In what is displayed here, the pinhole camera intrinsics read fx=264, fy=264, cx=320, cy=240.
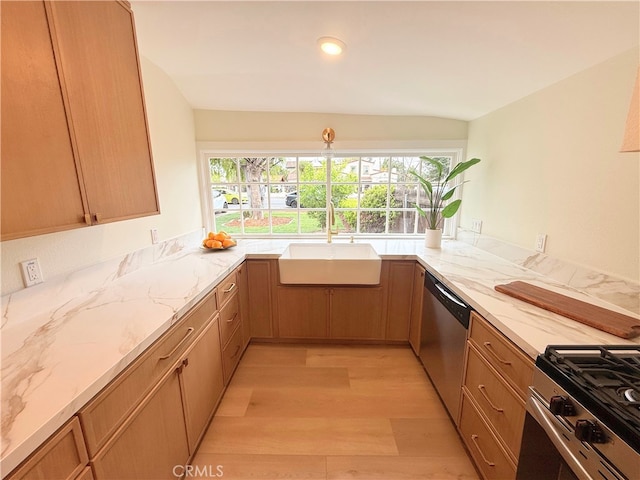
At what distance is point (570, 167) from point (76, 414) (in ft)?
7.48

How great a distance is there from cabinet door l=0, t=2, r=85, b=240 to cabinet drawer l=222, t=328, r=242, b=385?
1.15 m

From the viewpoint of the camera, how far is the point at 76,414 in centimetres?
68

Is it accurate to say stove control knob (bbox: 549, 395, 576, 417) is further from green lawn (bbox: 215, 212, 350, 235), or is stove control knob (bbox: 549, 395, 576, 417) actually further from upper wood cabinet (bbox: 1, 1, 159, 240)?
green lawn (bbox: 215, 212, 350, 235)

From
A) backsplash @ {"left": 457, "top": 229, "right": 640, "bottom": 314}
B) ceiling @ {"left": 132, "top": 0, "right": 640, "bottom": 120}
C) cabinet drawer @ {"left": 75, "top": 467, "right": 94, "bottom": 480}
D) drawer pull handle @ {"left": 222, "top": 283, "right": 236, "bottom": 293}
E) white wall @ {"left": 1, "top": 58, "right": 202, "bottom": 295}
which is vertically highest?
ceiling @ {"left": 132, "top": 0, "right": 640, "bottom": 120}

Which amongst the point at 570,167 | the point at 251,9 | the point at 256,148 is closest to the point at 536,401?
the point at 570,167

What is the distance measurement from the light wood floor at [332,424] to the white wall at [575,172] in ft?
4.03

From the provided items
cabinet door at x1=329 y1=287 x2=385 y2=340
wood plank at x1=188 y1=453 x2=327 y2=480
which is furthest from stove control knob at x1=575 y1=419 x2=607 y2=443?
cabinet door at x1=329 y1=287 x2=385 y2=340

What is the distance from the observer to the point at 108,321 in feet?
3.43

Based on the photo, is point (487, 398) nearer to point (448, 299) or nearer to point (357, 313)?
point (448, 299)

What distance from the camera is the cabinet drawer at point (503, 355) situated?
928 millimetres

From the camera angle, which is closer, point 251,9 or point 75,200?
point 75,200

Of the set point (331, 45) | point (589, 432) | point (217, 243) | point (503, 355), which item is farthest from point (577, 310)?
point (217, 243)

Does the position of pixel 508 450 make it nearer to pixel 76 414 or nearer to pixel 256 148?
pixel 76 414

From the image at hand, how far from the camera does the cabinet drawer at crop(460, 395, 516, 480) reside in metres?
1.04
